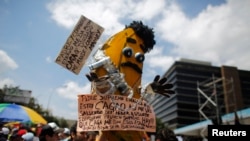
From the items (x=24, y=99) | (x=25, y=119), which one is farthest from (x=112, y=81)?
(x=24, y=99)

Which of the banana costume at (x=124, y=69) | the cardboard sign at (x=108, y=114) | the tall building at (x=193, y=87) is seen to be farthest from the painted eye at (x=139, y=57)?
the tall building at (x=193, y=87)

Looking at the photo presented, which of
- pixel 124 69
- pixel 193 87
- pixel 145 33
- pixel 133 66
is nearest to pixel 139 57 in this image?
pixel 133 66

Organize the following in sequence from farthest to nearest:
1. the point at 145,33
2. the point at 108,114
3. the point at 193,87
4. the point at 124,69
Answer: the point at 193,87 < the point at 145,33 < the point at 124,69 < the point at 108,114

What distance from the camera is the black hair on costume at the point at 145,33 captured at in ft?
14.5

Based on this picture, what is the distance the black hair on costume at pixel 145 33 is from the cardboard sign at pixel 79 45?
506mm

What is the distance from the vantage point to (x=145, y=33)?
175 inches

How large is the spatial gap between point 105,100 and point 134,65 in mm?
687

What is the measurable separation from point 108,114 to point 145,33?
1431 millimetres

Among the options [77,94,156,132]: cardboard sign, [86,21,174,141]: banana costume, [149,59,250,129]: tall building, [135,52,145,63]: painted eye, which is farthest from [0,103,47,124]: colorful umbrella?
[149,59,250,129]: tall building

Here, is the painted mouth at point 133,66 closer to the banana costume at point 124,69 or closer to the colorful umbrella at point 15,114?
the banana costume at point 124,69

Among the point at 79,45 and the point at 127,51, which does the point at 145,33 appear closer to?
the point at 127,51

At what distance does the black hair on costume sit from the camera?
14.5ft

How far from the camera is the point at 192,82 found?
229ft

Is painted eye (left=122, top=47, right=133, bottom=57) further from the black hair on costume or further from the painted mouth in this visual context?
the black hair on costume
